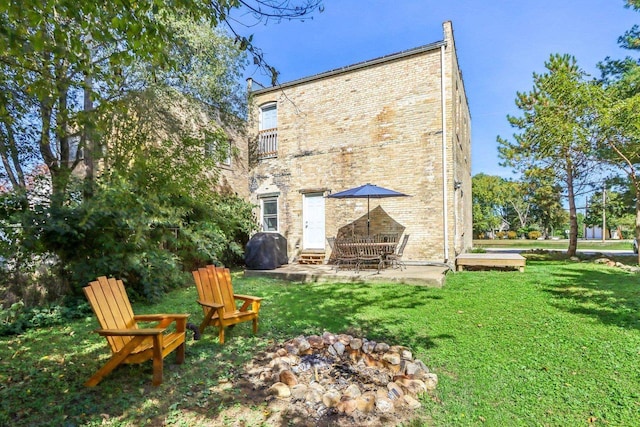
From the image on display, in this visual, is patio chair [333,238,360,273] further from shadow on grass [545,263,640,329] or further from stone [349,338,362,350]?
stone [349,338,362,350]

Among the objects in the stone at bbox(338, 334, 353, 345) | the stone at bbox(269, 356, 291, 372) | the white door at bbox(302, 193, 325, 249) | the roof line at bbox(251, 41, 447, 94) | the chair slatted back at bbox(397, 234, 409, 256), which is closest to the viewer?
the stone at bbox(269, 356, 291, 372)

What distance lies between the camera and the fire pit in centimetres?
260

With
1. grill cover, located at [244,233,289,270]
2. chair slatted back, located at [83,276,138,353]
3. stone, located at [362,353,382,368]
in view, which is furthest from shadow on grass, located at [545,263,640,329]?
grill cover, located at [244,233,289,270]

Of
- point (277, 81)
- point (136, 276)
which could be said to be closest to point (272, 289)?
point (136, 276)

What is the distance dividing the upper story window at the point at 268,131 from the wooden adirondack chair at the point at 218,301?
8201mm

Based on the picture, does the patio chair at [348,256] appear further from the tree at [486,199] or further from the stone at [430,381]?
the tree at [486,199]

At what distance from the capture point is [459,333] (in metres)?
4.30

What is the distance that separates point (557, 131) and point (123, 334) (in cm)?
1237

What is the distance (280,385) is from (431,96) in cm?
886

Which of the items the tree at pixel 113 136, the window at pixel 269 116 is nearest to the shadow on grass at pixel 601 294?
the tree at pixel 113 136

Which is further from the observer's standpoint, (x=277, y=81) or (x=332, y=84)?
(x=332, y=84)

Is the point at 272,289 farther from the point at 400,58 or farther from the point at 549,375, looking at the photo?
the point at 400,58

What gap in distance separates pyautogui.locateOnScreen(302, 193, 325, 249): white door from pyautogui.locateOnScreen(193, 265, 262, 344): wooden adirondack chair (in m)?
6.53

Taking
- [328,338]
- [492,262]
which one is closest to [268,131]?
[492,262]
